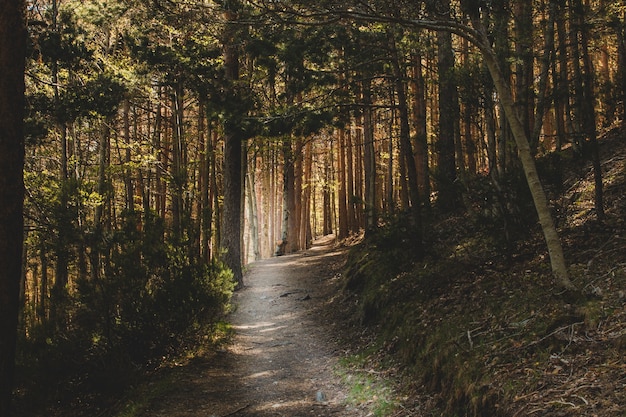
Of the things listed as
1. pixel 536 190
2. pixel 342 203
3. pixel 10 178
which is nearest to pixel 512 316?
pixel 536 190

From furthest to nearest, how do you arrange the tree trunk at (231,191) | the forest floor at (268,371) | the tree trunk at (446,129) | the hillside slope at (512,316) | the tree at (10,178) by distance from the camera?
1. the tree trunk at (231,191)
2. the tree trunk at (446,129)
3. the forest floor at (268,371)
4. the tree at (10,178)
5. the hillside slope at (512,316)

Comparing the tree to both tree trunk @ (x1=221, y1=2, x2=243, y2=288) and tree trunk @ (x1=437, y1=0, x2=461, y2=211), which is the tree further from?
tree trunk @ (x1=221, y1=2, x2=243, y2=288)

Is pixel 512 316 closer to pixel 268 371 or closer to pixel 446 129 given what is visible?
pixel 268 371

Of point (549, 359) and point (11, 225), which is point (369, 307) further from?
point (11, 225)

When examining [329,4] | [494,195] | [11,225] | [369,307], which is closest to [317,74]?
[329,4]

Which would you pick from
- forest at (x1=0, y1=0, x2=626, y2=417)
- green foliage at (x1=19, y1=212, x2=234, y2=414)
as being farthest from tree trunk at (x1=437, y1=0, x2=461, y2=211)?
green foliage at (x1=19, y1=212, x2=234, y2=414)

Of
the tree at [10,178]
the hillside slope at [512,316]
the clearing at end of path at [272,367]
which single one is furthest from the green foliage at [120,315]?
the hillside slope at [512,316]

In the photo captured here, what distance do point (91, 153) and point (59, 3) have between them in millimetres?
5296

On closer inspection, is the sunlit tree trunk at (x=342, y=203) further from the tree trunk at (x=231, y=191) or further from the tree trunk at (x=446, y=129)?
the tree trunk at (x=446, y=129)

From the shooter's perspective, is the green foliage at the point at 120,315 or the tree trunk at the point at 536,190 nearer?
the tree trunk at the point at 536,190

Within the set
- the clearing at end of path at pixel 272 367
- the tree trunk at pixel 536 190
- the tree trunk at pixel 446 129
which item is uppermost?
the tree trunk at pixel 446 129

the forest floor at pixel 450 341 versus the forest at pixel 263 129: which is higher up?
the forest at pixel 263 129

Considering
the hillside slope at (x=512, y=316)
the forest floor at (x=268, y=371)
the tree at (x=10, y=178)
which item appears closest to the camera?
the hillside slope at (x=512, y=316)

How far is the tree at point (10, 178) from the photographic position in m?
4.28
